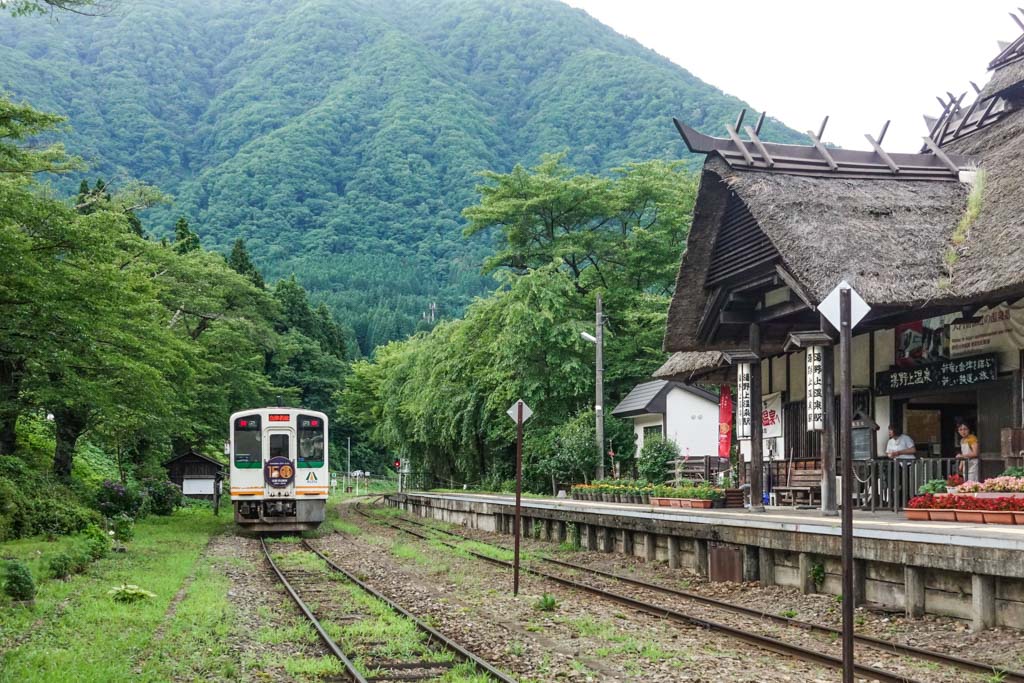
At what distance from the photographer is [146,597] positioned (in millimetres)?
11289

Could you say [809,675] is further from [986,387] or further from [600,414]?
[600,414]

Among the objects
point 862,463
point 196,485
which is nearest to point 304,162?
point 196,485

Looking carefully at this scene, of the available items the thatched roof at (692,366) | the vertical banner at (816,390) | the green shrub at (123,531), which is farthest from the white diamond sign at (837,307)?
the green shrub at (123,531)

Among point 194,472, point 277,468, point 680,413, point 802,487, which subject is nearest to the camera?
point 802,487

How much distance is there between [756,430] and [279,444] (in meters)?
11.1

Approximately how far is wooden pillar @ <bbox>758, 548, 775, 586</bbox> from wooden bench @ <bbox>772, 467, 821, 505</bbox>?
518 centimetres

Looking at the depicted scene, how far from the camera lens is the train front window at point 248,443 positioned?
22.2 metres

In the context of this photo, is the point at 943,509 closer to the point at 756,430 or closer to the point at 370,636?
the point at 756,430

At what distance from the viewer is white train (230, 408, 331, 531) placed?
72.9 feet

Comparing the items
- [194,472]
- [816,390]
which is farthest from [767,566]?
[194,472]

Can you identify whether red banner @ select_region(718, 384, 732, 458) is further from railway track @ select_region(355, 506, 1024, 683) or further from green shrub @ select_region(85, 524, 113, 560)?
green shrub @ select_region(85, 524, 113, 560)

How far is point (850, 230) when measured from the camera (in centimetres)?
1401

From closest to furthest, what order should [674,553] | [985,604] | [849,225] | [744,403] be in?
1. [985,604]
2. [849,225]
3. [674,553]
4. [744,403]

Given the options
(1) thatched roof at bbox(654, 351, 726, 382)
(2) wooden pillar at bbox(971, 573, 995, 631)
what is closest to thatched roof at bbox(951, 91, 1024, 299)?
(2) wooden pillar at bbox(971, 573, 995, 631)
